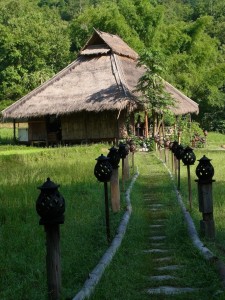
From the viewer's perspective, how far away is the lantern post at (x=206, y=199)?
22.2ft

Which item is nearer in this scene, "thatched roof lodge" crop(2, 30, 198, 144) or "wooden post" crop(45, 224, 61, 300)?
"wooden post" crop(45, 224, 61, 300)

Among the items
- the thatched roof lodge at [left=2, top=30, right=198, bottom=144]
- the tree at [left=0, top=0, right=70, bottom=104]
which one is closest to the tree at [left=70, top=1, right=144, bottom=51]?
the tree at [left=0, top=0, right=70, bottom=104]

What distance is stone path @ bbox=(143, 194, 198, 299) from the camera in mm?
4828

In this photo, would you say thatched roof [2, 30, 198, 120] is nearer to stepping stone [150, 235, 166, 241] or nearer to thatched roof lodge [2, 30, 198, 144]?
thatched roof lodge [2, 30, 198, 144]

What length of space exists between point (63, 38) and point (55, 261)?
46.5 m

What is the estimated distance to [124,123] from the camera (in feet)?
90.3

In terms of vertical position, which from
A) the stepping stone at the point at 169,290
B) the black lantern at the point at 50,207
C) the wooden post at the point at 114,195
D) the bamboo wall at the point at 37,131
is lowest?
the stepping stone at the point at 169,290

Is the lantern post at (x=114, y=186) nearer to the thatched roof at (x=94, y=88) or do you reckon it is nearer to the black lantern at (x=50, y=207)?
the black lantern at (x=50, y=207)

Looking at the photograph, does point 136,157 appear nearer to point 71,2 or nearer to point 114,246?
point 114,246

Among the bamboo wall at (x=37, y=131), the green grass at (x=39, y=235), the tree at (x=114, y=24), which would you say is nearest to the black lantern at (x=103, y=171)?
the green grass at (x=39, y=235)

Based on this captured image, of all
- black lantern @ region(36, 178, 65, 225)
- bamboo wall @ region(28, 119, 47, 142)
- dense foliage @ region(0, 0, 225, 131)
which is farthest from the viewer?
dense foliage @ region(0, 0, 225, 131)

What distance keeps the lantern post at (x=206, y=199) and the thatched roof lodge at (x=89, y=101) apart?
17681 millimetres

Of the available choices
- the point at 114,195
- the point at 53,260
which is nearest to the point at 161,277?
the point at 53,260

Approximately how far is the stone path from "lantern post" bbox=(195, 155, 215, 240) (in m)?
0.57
